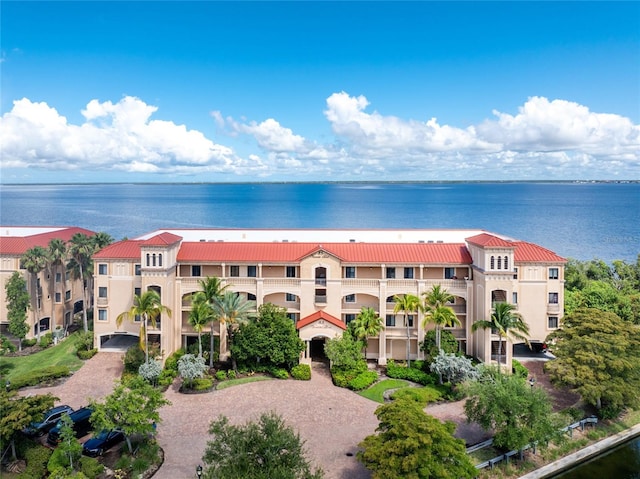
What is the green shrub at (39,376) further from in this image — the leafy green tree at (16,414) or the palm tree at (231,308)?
the palm tree at (231,308)

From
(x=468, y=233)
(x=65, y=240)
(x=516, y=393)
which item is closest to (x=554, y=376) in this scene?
(x=516, y=393)

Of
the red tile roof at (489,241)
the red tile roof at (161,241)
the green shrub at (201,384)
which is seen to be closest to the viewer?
the green shrub at (201,384)

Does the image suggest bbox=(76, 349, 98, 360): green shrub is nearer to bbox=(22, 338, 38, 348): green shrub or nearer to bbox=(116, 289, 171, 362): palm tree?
bbox=(22, 338, 38, 348): green shrub

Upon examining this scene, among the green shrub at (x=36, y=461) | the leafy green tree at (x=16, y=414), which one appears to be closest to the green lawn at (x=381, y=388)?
the green shrub at (x=36, y=461)

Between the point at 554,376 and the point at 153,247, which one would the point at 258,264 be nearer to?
the point at 153,247

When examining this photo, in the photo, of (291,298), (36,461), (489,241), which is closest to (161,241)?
(291,298)

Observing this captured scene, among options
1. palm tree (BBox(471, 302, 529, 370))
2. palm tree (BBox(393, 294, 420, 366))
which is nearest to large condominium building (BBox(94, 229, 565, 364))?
palm tree (BBox(393, 294, 420, 366))
